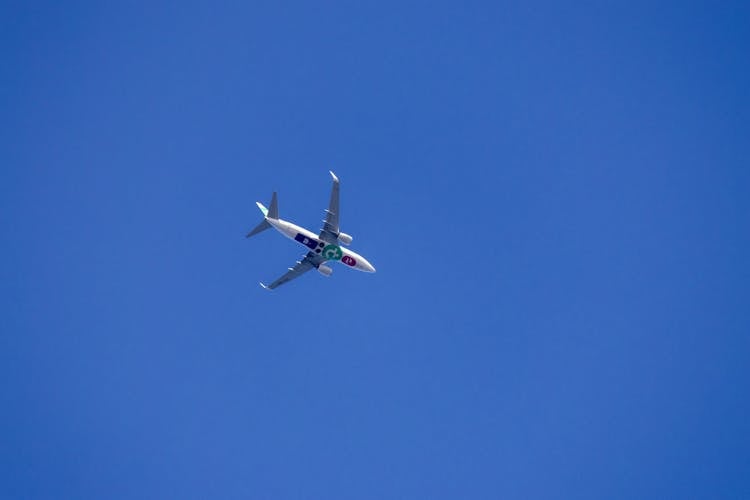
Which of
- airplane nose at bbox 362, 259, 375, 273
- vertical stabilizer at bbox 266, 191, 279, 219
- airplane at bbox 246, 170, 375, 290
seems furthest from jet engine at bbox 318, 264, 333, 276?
vertical stabilizer at bbox 266, 191, 279, 219

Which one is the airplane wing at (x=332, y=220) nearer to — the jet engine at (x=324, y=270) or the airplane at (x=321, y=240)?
the airplane at (x=321, y=240)

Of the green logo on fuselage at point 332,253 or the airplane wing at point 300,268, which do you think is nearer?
the green logo on fuselage at point 332,253

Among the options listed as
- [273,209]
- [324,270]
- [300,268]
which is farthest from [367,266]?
[273,209]

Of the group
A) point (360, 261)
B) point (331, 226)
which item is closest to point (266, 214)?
point (331, 226)

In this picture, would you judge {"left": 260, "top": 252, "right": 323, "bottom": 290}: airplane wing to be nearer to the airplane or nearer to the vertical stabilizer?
the airplane

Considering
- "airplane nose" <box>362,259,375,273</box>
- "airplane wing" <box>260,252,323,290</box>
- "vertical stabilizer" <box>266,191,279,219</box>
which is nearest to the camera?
"vertical stabilizer" <box>266,191,279,219</box>

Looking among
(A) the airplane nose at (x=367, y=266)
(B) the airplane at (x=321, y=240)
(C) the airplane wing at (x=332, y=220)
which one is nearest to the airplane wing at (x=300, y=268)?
(B) the airplane at (x=321, y=240)

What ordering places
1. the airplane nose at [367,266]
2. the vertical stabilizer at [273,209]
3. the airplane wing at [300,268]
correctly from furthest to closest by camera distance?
the airplane nose at [367,266], the airplane wing at [300,268], the vertical stabilizer at [273,209]
